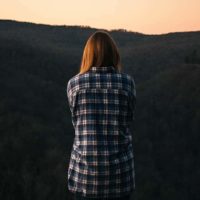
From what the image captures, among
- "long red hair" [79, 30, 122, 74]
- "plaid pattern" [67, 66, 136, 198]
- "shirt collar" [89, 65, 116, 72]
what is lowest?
"plaid pattern" [67, 66, 136, 198]

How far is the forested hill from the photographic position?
12.4 meters

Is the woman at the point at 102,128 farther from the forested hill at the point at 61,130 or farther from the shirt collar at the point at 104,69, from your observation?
the forested hill at the point at 61,130

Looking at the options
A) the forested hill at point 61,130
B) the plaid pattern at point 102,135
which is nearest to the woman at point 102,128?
the plaid pattern at point 102,135

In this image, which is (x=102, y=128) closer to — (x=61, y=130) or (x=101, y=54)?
(x=101, y=54)

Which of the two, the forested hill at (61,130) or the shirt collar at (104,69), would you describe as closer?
the shirt collar at (104,69)

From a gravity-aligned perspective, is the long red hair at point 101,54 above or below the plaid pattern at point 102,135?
above

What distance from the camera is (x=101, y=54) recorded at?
3297 mm

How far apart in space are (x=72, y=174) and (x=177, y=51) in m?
39.2

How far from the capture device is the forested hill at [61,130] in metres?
12.4

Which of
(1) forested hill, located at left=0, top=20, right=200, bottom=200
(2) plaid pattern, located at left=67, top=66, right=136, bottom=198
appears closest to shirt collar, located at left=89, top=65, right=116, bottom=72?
(2) plaid pattern, located at left=67, top=66, right=136, bottom=198

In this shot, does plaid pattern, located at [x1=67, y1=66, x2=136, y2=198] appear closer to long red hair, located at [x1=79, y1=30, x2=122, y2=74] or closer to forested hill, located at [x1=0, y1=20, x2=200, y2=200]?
long red hair, located at [x1=79, y1=30, x2=122, y2=74]

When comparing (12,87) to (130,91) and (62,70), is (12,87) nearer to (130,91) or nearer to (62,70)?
(62,70)

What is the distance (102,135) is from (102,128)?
0.05m

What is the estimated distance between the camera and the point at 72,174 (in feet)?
10.6
